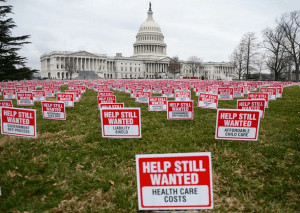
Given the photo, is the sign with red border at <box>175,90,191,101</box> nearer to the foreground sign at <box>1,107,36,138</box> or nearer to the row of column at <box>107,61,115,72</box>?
the foreground sign at <box>1,107,36,138</box>

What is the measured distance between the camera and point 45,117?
298 inches

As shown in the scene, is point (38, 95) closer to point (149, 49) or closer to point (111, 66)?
point (111, 66)

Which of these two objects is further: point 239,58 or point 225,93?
point 239,58

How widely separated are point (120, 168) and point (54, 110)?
4613 mm

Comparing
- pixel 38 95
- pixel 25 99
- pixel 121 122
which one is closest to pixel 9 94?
pixel 38 95

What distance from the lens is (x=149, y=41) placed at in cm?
12825

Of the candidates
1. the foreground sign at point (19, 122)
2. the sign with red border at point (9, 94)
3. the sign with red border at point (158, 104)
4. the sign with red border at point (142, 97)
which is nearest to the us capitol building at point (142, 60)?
the sign with red border at point (9, 94)

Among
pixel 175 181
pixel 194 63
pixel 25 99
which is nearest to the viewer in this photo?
pixel 175 181

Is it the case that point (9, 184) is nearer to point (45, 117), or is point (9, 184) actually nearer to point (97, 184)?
point (97, 184)

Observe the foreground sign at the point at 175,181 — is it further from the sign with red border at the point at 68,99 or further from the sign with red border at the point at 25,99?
the sign with red border at the point at 25,99

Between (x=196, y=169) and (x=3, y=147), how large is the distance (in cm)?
493

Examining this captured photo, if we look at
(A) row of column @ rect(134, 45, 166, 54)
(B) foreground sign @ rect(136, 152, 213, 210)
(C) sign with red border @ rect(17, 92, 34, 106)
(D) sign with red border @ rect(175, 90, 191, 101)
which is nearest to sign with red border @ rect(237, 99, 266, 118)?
(D) sign with red border @ rect(175, 90, 191, 101)

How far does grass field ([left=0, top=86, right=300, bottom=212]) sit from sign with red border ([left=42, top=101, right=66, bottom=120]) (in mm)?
768

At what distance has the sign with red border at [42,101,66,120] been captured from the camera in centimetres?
737
